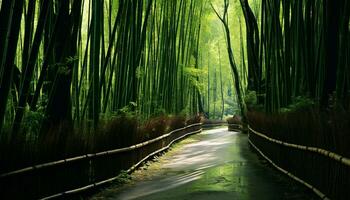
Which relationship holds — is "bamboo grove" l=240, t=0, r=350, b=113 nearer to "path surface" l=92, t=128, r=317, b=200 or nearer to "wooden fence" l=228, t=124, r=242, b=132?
"path surface" l=92, t=128, r=317, b=200

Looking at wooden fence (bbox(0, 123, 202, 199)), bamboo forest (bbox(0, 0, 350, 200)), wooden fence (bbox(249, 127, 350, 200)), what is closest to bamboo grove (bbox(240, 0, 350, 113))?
bamboo forest (bbox(0, 0, 350, 200))

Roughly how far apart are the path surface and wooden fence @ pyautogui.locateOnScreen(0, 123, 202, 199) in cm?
20

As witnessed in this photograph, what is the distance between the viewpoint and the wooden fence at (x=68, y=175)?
3.47m

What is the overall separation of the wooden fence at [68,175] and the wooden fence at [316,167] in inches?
76.6

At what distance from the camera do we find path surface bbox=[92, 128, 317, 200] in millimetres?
4555

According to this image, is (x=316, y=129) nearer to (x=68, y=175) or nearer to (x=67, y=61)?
(x=68, y=175)

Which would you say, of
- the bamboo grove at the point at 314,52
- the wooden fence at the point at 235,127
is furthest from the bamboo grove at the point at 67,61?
the wooden fence at the point at 235,127

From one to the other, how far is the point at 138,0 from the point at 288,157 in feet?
10.4

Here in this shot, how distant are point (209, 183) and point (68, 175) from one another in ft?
5.52

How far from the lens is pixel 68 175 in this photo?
4.32 metres

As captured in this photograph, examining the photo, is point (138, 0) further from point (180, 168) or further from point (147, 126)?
point (180, 168)

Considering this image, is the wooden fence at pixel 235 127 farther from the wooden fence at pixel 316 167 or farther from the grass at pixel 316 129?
the wooden fence at pixel 316 167

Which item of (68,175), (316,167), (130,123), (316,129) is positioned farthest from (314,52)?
(68,175)

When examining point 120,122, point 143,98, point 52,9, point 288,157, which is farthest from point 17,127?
point 143,98
